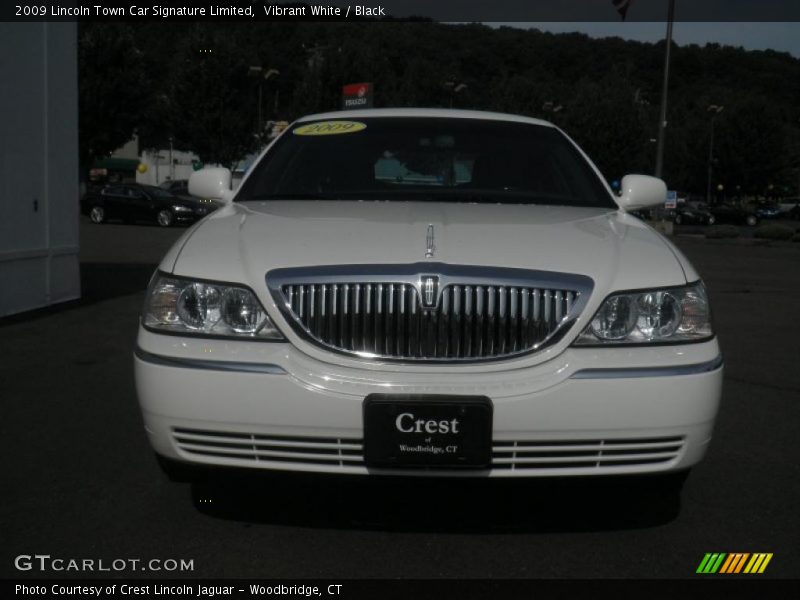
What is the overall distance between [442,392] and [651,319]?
2.50 ft

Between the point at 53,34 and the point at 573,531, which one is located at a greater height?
the point at 53,34

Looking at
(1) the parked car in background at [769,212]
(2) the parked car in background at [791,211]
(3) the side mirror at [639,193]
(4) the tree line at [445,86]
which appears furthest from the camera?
(2) the parked car in background at [791,211]

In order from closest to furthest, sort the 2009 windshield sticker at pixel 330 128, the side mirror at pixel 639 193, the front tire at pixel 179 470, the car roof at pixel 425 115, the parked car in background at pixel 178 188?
the front tire at pixel 179 470, the side mirror at pixel 639 193, the 2009 windshield sticker at pixel 330 128, the car roof at pixel 425 115, the parked car in background at pixel 178 188

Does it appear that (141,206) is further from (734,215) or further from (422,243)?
(734,215)

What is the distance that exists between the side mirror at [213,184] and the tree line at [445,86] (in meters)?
42.6

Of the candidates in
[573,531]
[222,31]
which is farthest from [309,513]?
[222,31]

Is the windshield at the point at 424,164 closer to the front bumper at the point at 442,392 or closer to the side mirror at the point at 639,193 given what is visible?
the side mirror at the point at 639,193

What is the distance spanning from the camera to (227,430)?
3219 millimetres

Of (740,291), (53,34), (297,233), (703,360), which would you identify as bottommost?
(740,291)

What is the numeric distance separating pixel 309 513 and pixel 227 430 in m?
0.68

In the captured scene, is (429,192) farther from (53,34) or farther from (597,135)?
(597,135)

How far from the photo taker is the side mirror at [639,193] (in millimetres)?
4844

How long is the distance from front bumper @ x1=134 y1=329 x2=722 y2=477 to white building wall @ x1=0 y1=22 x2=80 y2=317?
21.7ft
